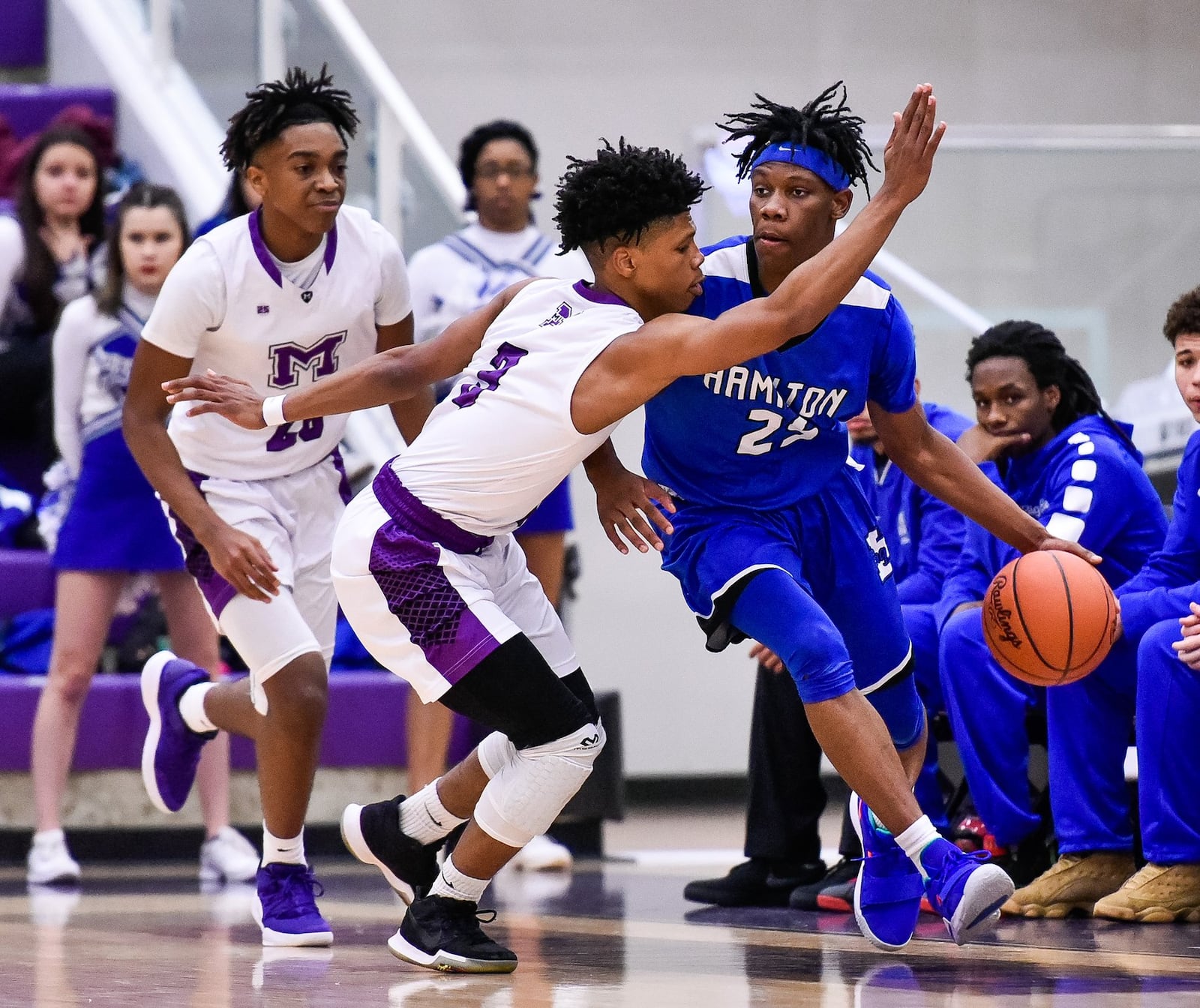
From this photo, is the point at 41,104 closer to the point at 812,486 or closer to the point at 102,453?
the point at 102,453

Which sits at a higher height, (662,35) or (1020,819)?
(662,35)

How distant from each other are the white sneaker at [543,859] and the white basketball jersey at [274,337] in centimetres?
204

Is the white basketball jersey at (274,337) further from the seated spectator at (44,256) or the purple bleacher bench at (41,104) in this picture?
the purple bleacher bench at (41,104)

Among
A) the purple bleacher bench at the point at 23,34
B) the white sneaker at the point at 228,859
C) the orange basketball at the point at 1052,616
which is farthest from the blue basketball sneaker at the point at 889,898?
the purple bleacher bench at the point at 23,34

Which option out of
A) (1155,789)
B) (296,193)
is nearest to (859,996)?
(1155,789)

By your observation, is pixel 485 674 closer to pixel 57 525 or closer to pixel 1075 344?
pixel 57 525

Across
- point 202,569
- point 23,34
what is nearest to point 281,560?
point 202,569

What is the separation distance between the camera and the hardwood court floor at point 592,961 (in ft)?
11.4

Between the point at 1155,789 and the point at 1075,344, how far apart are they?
3056mm

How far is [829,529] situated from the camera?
4.22 m

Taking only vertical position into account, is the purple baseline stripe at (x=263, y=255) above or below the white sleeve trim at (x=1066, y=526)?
above

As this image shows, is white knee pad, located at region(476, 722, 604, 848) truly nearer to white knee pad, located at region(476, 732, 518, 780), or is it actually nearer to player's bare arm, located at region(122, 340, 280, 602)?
white knee pad, located at region(476, 732, 518, 780)

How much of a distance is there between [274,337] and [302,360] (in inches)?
3.6

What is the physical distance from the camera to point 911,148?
12.2 feet
